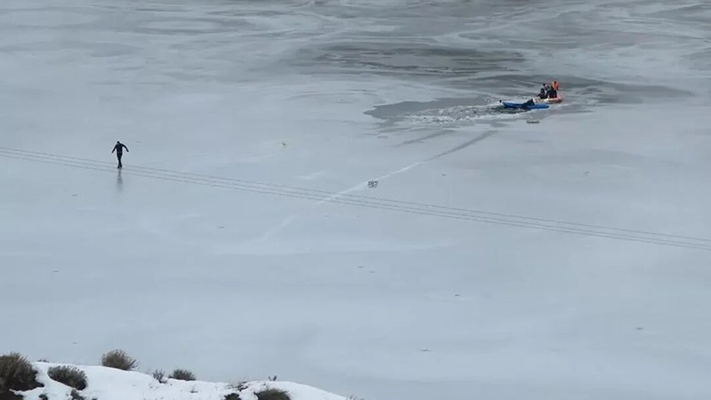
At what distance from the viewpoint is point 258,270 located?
10438 millimetres

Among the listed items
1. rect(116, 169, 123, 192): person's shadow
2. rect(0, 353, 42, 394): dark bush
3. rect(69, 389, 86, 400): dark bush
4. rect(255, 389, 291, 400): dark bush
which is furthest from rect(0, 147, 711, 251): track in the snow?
rect(0, 353, 42, 394): dark bush

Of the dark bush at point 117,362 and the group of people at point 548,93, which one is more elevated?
the group of people at point 548,93

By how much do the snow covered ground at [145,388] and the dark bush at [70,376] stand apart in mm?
32

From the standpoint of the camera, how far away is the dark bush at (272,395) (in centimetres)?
582

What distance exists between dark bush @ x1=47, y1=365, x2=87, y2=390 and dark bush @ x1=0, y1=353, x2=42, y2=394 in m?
0.21

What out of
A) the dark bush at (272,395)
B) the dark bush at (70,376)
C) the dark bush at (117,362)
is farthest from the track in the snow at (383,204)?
the dark bush at (70,376)

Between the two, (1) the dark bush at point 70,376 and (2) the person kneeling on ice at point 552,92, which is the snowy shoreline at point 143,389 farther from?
(2) the person kneeling on ice at point 552,92

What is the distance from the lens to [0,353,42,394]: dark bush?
5449 mm

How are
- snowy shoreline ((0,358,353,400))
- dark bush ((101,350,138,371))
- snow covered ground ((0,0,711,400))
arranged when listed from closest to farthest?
snowy shoreline ((0,358,353,400)) → dark bush ((101,350,138,371)) → snow covered ground ((0,0,711,400))

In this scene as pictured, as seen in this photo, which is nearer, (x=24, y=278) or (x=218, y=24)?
(x=24, y=278)

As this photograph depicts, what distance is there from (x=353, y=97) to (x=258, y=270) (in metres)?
8.56

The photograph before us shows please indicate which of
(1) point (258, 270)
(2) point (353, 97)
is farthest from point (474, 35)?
(1) point (258, 270)

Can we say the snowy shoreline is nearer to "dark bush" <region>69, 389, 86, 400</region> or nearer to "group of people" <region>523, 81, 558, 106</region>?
"dark bush" <region>69, 389, 86, 400</region>

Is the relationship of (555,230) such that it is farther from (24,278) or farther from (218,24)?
(218,24)
